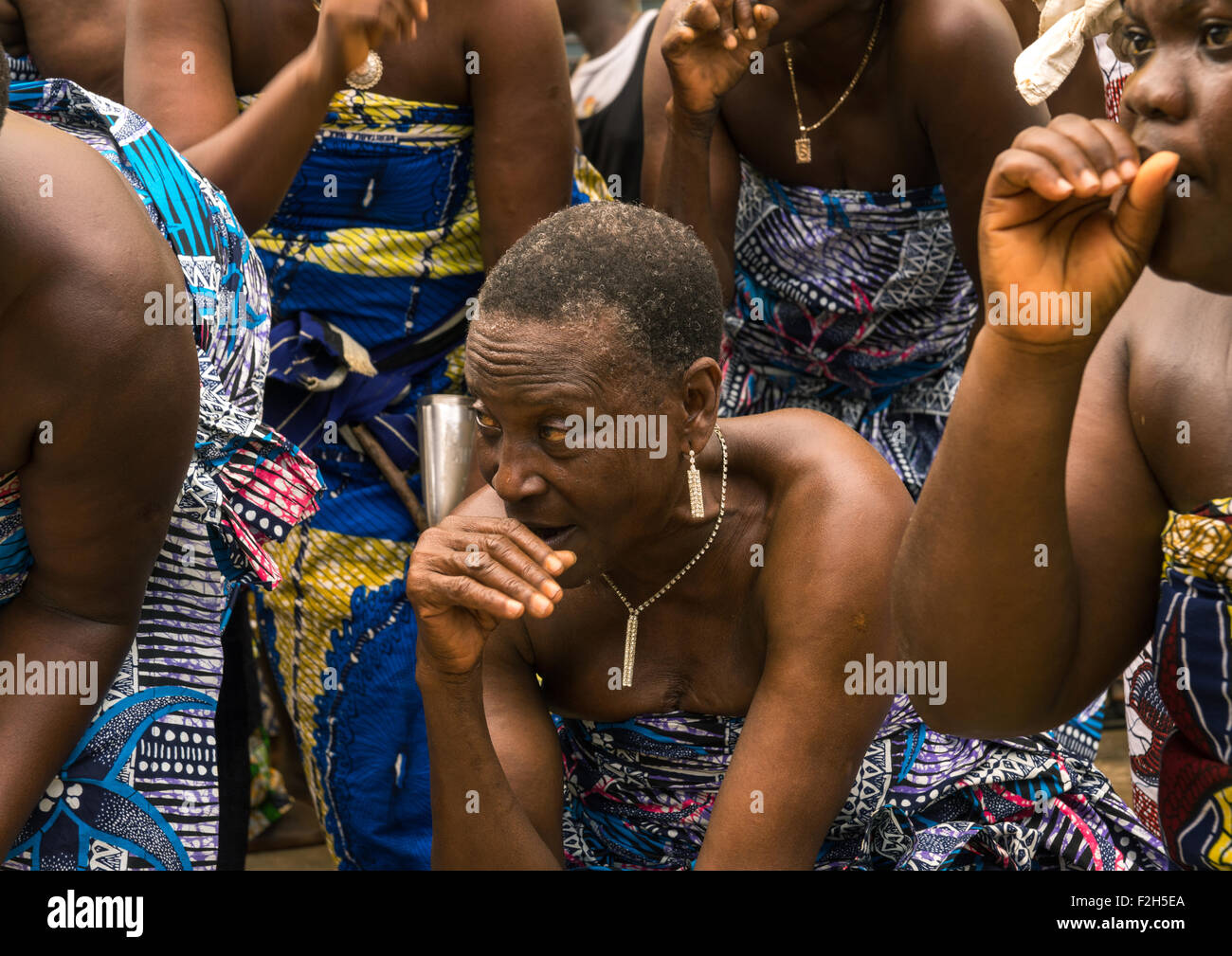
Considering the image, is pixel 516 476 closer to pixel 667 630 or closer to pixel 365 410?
pixel 667 630

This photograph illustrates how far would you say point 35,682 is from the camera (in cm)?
206

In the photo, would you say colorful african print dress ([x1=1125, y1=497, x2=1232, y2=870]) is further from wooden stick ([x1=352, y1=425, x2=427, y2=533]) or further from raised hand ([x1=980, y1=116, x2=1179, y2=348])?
wooden stick ([x1=352, y1=425, x2=427, y2=533])

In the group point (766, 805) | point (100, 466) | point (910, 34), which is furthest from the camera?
point (910, 34)

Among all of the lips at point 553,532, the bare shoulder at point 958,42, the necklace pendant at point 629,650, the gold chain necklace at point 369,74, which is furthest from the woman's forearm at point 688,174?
the lips at point 553,532

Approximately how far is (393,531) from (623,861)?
0.85 metres

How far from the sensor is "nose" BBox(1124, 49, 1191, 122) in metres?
1.41

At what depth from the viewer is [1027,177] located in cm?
140

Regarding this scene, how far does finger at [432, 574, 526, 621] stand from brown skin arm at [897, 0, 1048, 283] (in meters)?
1.25

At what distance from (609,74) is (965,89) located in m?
1.87

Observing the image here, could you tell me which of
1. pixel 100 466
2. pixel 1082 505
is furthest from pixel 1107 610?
pixel 100 466

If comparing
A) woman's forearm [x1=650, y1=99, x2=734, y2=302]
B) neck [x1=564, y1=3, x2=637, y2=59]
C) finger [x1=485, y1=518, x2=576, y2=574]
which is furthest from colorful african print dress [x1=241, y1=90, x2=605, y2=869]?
neck [x1=564, y1=3, x2=637, y2=59]

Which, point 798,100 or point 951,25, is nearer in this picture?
point 951,25

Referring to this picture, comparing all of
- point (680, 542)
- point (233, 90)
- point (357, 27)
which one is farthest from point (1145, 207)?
point (233, 90)

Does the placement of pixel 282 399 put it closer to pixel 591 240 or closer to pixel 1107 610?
pixel 591 240
